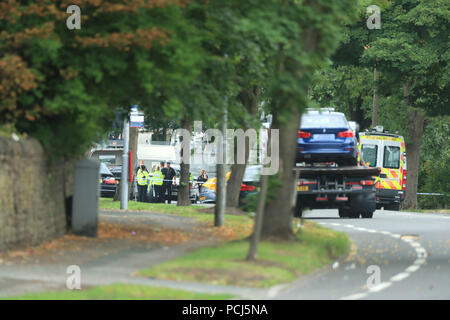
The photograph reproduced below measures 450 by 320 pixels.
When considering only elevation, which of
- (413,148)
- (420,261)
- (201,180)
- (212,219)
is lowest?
(420,261)

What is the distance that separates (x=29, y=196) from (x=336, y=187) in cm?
1387

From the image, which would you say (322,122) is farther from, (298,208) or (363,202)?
(298,208)

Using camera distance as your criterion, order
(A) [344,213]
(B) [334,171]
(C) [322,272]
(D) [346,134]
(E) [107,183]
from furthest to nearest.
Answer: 1. (E) [107,183]
2. (A) [344,213]
3. (B) [334,171]
4. (D) [346,134]
5. (C) [322,272]

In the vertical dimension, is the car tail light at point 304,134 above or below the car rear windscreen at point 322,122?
below

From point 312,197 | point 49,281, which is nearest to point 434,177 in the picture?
point 312,197

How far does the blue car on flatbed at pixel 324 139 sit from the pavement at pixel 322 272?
5.65 m

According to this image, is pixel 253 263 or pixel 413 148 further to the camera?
pixel 413 148

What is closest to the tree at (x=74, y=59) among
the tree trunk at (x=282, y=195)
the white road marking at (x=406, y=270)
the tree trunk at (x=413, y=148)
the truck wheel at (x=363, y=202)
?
the tree trunk at (x=282, y=195)

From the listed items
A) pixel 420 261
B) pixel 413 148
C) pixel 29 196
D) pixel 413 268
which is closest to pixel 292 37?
pixel 413 268

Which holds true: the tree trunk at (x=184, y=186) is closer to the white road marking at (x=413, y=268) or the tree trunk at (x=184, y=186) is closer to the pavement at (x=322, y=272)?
the pavement at (x=322, y=272)

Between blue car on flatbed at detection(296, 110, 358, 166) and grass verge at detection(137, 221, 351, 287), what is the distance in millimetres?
9298

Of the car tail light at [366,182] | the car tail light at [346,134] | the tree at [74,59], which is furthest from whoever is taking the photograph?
the car tail light at [366,182]

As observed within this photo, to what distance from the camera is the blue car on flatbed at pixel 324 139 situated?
30.3 m

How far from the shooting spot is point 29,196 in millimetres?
19250
